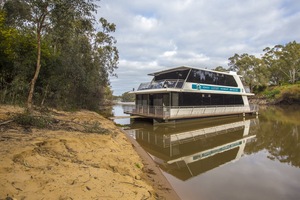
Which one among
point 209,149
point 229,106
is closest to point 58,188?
point 209,149

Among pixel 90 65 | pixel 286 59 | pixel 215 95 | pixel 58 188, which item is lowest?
pixel 58 188

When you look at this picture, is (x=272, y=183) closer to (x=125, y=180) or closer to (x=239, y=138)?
(x=125, y=180)

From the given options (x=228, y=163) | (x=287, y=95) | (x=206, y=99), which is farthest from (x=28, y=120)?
(x=287, y=95)

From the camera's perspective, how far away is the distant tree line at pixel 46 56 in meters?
8.23

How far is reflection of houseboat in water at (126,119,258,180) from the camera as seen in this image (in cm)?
713

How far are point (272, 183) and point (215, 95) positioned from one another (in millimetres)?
14737

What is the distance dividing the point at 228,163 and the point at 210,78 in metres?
13.0

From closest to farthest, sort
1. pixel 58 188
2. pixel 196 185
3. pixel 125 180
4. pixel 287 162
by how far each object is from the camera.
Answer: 1. pixel 58 188
2. pixel 125 180
3. pixel 196 185
4. pixel 287 162

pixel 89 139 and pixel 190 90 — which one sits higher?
pixel 190 90

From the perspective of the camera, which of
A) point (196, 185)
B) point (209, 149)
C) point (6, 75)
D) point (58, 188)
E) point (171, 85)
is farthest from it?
point (171, 85)

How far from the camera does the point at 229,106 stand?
70.0ft

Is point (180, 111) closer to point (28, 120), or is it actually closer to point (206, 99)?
point (206, 99)

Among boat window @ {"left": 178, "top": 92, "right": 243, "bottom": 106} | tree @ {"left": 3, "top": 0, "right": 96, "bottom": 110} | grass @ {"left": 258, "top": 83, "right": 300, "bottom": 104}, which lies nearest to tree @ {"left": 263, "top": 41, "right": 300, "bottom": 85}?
grass @ {"left": 258, "top": 83, "right": 300, "bottom": 104}

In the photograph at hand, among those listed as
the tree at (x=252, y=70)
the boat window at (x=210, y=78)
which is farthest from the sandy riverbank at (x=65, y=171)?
the tree at (x=252, y=70)
